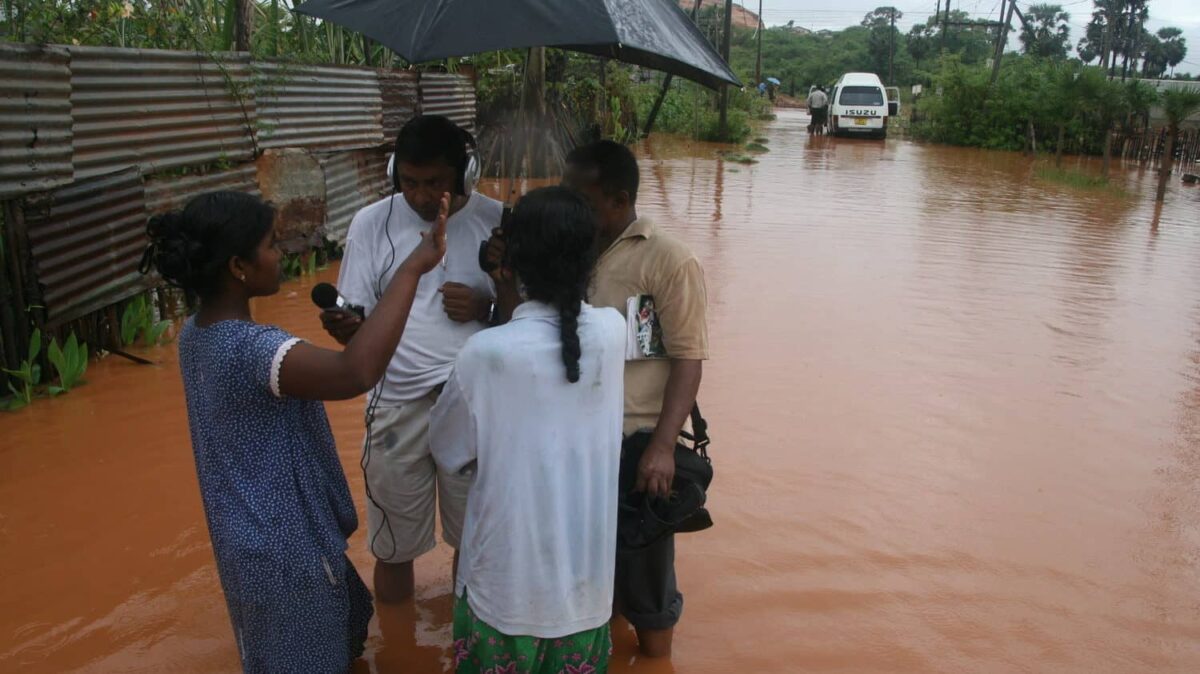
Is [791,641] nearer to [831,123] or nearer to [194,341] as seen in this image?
[194,341]

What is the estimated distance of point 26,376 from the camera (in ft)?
15.2

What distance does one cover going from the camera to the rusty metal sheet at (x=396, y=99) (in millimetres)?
9234

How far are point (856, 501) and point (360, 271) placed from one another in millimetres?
2634

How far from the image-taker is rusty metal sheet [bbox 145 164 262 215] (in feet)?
18.5

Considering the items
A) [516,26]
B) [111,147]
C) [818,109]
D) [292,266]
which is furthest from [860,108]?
[516,26]

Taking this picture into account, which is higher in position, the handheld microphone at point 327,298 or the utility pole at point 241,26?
the utility pole at point 241,26

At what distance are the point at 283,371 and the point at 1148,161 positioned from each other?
26217 mm

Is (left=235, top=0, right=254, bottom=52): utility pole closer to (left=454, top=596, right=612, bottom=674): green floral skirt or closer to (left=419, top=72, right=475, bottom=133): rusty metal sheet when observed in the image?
(left=419, top=72, right=475, bottom=133): rusty metal sheet

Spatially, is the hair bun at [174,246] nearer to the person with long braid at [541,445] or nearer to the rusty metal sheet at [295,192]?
the person with long braid at [541,445]

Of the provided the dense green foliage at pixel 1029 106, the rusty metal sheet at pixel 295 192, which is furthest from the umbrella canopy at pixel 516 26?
the dense green foliage at pixel 1029 106

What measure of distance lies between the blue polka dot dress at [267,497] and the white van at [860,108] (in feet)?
89.2

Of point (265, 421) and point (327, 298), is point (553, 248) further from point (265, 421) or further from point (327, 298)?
point (265, 421)

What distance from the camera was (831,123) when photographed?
2838 cm

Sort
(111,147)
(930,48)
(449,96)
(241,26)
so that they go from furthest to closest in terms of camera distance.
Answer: (930,48) → (449,96) → (241,26) → (111,147)
